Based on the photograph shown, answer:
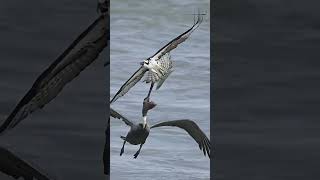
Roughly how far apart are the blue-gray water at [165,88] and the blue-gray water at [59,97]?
10 cm

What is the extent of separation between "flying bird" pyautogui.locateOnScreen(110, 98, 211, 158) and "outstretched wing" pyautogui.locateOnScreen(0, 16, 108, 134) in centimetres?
29

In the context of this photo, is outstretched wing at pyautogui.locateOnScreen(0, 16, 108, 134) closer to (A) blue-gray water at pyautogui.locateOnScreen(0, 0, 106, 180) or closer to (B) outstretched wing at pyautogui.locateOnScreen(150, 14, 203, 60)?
(A) blue-gray water at pyautogui.locateOnScreen(0, 0, 106, 180)

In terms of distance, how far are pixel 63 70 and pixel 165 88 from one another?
1.67ft

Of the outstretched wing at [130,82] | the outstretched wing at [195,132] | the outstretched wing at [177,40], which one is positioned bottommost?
the outstretched wing at [195,132]

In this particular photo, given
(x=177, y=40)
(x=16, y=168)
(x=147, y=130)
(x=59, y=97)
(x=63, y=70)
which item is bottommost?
(x=16, y=168)

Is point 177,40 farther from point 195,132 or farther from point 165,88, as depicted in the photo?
point 195,132

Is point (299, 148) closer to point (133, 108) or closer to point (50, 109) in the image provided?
point (133, 108)

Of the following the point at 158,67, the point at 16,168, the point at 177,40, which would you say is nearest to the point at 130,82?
the point at 158,67

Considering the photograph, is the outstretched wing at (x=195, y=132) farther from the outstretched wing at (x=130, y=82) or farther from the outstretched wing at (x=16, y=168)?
the outstretched wing at (x=16, y=168)

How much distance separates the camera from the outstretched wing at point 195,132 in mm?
3789

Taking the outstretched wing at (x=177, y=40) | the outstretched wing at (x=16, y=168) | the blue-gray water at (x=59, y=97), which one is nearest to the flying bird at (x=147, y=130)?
the blue-gray water at (x=59, y=97)

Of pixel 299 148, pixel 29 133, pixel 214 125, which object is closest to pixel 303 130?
pixel 299 148

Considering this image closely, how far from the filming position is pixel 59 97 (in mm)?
3879

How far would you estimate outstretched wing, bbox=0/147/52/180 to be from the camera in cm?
387
